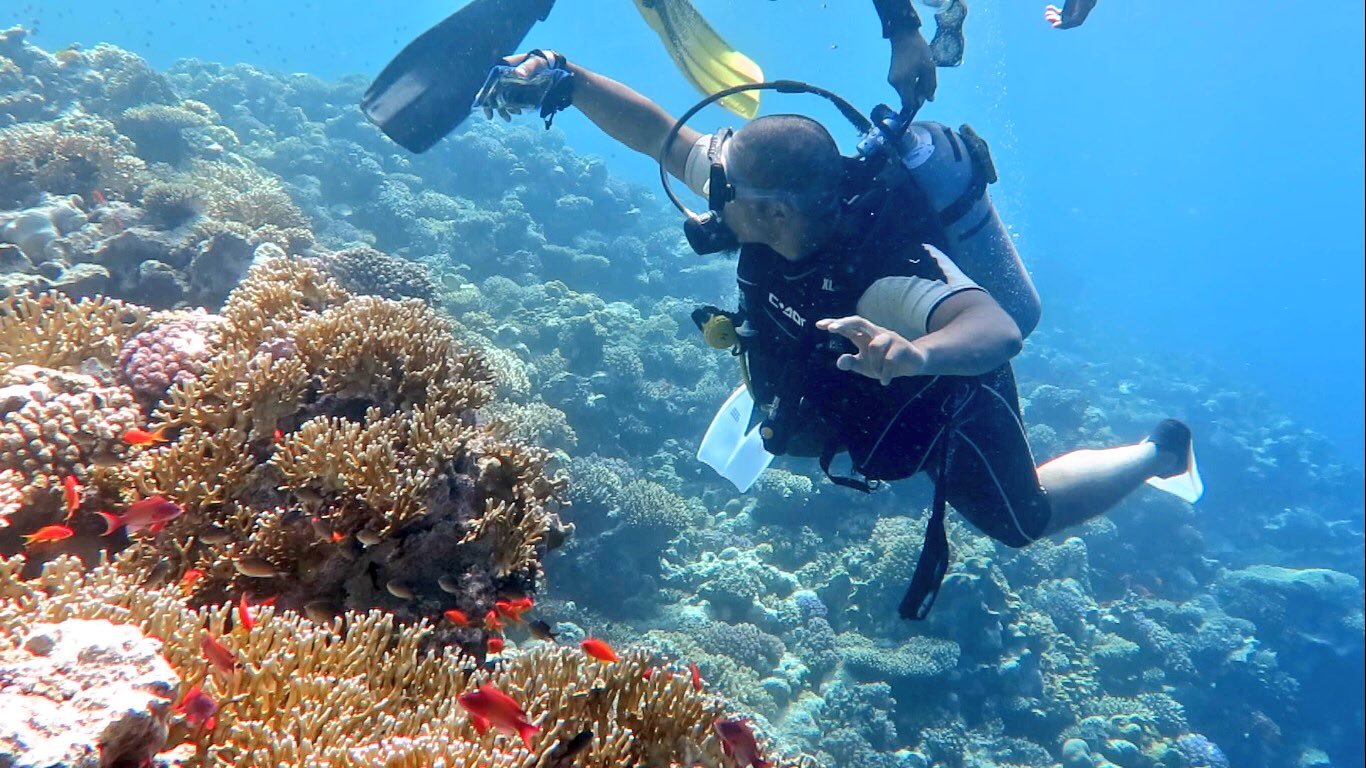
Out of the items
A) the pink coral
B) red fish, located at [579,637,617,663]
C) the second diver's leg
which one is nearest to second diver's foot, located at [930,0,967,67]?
the second diver's leg

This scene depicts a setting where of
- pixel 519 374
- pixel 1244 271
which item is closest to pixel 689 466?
pixel 519 374

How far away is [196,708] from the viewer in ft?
6.13

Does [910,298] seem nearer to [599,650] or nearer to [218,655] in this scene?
[599,650]

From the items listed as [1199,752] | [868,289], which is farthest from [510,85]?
[1199,752]

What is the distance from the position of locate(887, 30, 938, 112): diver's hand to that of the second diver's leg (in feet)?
11.4

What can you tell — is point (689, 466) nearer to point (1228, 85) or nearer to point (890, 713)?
point (890, 713)

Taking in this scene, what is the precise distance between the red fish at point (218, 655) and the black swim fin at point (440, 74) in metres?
4.49

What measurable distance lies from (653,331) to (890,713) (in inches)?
333

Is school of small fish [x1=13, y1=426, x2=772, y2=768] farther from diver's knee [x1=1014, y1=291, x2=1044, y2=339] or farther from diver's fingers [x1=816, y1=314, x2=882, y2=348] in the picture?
diver's knee [x1=1014, y1=291, x2=1044, y2=339]

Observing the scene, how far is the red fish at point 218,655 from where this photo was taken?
2.06m

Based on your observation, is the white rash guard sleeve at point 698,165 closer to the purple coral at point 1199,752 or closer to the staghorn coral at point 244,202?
the staghorn coral at point 244,202

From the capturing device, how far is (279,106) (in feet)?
65.1

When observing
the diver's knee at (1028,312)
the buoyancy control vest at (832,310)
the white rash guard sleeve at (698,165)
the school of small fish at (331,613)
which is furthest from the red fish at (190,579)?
the diver's knee at (1028,312)

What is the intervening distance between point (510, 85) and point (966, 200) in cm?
366
